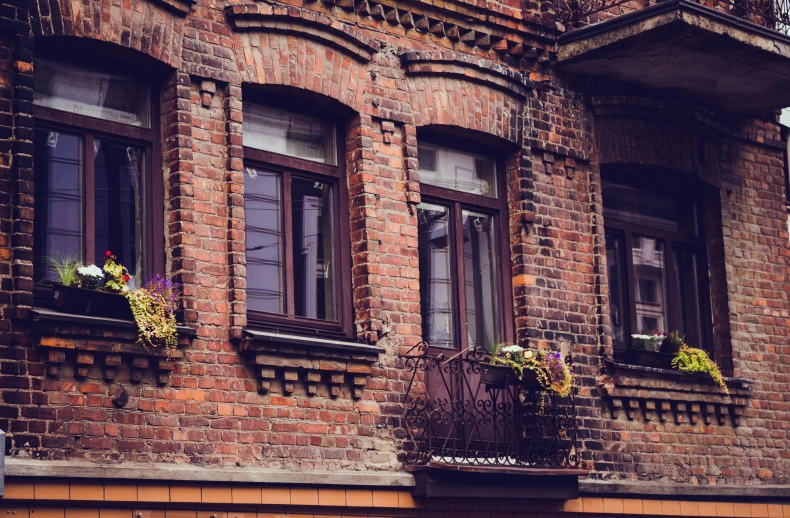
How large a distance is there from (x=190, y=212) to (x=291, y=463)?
1950 millimetres

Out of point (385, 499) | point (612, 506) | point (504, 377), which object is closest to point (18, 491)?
point (385, 499)

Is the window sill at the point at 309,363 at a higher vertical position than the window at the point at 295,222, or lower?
lower

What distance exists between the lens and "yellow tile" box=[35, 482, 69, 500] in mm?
8641

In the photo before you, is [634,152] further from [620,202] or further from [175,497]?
[175,497]

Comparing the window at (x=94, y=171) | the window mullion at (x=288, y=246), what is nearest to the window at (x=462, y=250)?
the window mullion at (x=288, y=246)

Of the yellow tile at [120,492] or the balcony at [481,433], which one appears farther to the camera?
the balcony at [481,433]

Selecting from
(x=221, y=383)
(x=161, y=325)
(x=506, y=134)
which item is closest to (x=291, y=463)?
(x=221, y=383)

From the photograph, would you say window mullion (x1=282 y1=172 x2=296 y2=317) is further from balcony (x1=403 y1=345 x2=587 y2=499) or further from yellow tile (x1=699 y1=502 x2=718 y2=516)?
yellow tile (x1=699 y1=502 x2=718 y2=516)

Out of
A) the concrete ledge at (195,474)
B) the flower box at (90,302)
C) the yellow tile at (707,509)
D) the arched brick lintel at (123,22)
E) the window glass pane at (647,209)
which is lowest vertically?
the yellow tile at (707,509)

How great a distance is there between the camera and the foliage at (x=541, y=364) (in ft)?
37.8

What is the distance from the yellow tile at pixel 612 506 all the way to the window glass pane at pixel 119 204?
15.7 feet

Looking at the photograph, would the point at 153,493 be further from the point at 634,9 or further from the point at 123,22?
the point at 634,9

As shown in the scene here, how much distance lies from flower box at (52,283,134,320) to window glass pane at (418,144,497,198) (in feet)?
11.4

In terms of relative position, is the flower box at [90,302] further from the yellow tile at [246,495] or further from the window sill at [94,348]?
the yellow tile at [246,495]
